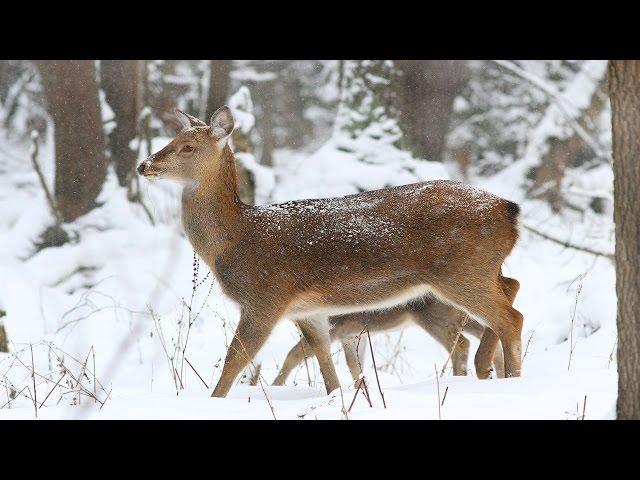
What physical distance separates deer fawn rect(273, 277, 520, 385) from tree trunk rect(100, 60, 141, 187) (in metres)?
5.71

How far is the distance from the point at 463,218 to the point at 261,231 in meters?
1.30

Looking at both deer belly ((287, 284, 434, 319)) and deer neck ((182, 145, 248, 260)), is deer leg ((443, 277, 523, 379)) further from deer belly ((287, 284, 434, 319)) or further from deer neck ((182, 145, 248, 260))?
deer neck ((182, 145, 248, 260))

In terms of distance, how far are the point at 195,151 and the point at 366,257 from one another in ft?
4.54

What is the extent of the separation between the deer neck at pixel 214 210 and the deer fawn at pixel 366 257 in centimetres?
2

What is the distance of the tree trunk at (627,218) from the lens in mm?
4031

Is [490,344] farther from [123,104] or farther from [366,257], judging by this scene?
[123,104]

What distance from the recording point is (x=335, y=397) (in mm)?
4711

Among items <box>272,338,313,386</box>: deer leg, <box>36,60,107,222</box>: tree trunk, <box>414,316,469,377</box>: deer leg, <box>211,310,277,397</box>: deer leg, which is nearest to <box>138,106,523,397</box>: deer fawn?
<box>211,310,277,397</box>: deer leg

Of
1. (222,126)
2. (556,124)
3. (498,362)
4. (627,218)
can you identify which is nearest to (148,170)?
(222,126)

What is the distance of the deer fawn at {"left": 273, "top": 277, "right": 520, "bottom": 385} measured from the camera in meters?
7.38

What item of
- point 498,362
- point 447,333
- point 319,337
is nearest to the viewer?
point 319,337

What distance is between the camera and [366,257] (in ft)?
20.2
